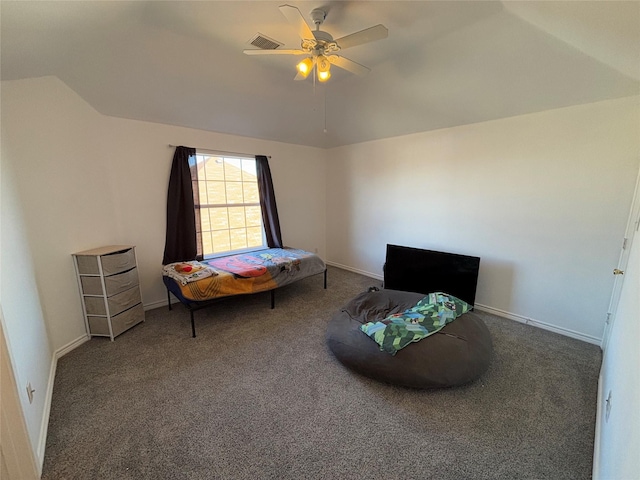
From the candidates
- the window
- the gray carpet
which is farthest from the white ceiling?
the gray carpet

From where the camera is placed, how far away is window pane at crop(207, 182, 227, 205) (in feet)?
12.5

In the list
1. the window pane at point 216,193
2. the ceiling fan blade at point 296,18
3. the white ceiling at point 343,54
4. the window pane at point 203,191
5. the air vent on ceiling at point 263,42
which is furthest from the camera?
the window pane at point 216,193

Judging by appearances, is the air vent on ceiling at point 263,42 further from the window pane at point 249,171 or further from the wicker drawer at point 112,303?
the wicker drawer at point 112,303

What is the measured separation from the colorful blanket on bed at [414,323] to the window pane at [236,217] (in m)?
2.66

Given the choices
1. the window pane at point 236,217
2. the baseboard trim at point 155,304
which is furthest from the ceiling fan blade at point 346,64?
the baseboard trim at point 155,304

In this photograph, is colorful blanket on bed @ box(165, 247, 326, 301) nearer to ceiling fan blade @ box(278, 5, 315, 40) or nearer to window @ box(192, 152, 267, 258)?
window @ box(192, 152, 267, 258)

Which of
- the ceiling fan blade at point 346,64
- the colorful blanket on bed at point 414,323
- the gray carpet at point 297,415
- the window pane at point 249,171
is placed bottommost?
the gray carpet at point 297,415

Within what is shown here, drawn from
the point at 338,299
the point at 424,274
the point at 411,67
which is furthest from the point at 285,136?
the point at 424,274

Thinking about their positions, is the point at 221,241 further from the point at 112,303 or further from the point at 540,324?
the point at 540,324

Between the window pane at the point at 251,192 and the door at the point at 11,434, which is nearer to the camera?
the door at the point at 11,434

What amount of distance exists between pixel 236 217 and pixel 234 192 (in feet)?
1.27

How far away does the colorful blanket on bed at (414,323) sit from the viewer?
6.88 feet

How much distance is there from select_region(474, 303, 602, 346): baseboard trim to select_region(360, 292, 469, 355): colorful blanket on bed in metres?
0.94

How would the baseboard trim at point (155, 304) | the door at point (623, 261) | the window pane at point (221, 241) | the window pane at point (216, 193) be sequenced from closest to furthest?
the door at point (623, 261), the baseboard trim at point (155, 304), the window pane at point (216, 193), the window pane at point (221, 241)
